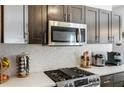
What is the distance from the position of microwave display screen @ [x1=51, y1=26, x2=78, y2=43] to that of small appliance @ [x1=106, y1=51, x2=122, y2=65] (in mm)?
1172

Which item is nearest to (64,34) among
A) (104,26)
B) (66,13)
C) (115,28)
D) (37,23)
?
(66,13)

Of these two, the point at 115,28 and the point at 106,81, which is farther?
the point at 115,28

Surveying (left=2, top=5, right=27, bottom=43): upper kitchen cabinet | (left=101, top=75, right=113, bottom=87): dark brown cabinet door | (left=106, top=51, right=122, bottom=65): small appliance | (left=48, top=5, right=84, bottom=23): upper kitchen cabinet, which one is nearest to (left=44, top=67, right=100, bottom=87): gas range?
(left=101, top=75, right=113, bottom=87): dark brown cabinet door

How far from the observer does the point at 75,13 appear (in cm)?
216

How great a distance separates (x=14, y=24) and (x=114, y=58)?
2.17m

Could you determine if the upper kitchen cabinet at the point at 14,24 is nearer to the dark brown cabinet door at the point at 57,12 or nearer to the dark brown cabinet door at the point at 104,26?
the dark brown cabinet door at the point at 57,12

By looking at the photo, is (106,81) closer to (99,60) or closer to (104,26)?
(99,60)

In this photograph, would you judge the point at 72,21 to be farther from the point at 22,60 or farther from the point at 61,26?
the point at 22,60

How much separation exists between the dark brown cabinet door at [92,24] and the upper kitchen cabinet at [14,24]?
117 cm

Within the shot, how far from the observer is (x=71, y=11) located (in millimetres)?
2111

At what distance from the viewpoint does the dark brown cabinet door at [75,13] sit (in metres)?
2.10

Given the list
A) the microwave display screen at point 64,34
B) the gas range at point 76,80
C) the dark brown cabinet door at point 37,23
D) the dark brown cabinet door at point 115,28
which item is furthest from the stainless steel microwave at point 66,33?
the dark brown cabinet door at point 115,28
